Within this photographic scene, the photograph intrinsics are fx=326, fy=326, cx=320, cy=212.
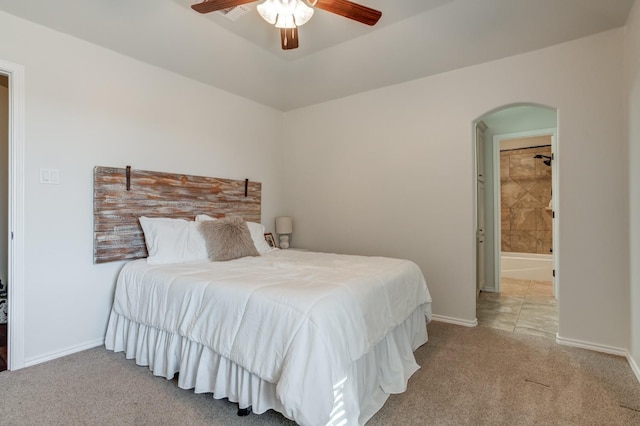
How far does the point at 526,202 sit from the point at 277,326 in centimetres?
684

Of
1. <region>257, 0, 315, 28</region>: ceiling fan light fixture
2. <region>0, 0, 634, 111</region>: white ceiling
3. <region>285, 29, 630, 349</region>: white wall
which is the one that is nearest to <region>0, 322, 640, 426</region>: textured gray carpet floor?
<region>285, 29, 630, 349</region>: white wall

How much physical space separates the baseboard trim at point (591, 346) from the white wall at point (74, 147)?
12.7 feet

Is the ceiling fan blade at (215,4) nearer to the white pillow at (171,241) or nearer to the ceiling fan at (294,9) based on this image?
the ceiling fan at (294,9)

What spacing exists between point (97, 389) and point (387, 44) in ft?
11.4

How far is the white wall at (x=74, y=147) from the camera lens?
241cm

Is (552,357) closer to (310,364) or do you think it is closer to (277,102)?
(310,364)

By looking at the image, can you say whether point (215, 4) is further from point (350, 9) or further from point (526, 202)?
point (526, 202)

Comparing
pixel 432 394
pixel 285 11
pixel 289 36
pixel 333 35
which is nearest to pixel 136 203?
pixel 289 36

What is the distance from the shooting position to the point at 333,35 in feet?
9.60

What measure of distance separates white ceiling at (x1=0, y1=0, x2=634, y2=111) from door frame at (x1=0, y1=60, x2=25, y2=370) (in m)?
0.57

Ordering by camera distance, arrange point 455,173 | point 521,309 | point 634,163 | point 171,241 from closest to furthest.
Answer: point 634,163 < point 171,241 < point 455,173 < point 521,309

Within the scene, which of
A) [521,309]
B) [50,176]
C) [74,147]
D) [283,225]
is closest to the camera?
[50,176]

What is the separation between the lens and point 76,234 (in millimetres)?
2627

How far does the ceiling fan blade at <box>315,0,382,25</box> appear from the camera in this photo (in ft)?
6.18
